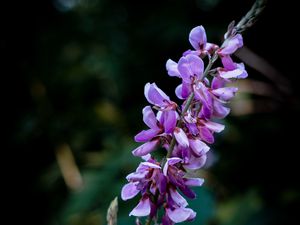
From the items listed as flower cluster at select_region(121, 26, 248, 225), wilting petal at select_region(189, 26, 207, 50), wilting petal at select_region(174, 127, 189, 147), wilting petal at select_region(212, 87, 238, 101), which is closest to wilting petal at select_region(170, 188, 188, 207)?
flower cluster at select_region(121, 26, 248, 225)

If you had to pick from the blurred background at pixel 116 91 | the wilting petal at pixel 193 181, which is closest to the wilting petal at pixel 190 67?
the wilting petal at pixel 193 181

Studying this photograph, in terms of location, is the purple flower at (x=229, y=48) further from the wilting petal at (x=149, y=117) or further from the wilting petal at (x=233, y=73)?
the wilting petal at (x=149, y=117)

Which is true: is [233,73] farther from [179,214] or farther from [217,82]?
[179,214]

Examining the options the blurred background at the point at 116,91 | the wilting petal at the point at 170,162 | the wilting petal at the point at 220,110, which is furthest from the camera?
the blurred background at the point at 116,91

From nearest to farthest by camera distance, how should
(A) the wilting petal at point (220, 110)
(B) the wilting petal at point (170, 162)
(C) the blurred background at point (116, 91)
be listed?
(B) the wilting petal at point (170, 162), (A) the wilting petal at point (220, 110), (C) the blurred background at point (116, 91)

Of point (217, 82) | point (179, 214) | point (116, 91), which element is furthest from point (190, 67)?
point (116, 91)

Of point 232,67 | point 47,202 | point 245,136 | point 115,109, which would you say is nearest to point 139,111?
point 115,109
